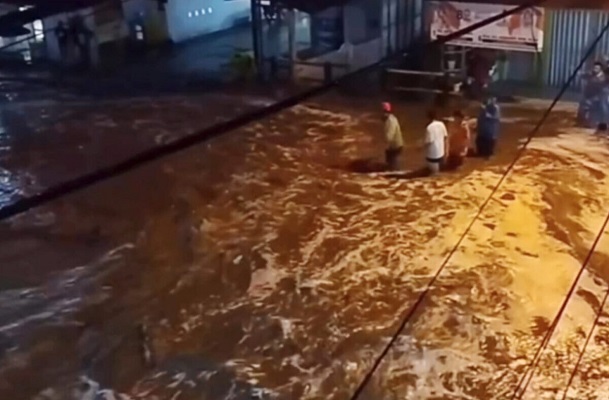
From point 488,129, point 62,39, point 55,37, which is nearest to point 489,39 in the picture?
point 488,129

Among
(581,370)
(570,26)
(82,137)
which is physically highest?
(570,26)

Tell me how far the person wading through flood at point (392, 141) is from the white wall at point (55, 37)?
6.81 metres

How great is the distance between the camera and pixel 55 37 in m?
16.0

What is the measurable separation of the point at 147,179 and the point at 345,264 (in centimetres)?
378

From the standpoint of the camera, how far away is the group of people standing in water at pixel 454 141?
10.8m

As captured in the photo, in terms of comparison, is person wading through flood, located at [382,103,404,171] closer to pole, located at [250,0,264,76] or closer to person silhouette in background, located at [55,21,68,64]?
pole, located at [250,0,264,76]

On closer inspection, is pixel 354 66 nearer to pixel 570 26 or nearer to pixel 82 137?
pixel 570 26

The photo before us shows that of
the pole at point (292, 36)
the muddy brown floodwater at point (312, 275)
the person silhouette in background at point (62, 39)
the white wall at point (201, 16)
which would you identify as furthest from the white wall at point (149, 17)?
the muddy brown floodwater at point (312, 275)

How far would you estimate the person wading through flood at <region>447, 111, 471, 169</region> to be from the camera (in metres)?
11.2

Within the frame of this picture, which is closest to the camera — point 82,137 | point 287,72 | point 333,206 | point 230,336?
point 230,336

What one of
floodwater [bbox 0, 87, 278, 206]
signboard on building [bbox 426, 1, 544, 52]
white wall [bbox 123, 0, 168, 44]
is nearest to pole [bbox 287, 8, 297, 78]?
floodwater [bbox 0, 87, 278, 206]

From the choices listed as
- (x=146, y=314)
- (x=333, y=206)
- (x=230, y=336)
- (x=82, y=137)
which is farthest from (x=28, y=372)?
(x=82, y=137)

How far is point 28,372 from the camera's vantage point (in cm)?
801

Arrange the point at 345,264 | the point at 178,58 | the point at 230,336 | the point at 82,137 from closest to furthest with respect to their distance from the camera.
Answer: the point at 230,336 < the point at 345,264 < the point at 82,137 < the point at 178,58
